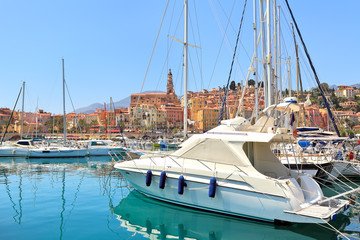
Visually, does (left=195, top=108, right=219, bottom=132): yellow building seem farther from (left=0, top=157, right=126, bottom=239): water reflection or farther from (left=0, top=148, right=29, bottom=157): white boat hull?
(left=0, top=157, right=126, bottom=239): water reflection

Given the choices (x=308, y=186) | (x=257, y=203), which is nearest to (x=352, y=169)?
(x=308, y=186)

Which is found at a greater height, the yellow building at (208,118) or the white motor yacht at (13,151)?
the yellow building at (208,118)

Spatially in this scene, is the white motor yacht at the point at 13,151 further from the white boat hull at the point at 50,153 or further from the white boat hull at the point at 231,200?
the white boat hull at the point at 231,200

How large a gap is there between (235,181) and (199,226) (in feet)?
5.41

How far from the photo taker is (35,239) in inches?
273

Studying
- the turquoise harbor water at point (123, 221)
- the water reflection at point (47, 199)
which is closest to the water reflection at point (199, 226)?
the turquoise harbor water at point (123, 221)

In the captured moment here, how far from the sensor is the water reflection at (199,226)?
729cm

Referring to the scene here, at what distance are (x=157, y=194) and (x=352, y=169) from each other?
1199 cm

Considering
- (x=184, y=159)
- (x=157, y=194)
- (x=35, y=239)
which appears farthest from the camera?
(x=157, y=194)

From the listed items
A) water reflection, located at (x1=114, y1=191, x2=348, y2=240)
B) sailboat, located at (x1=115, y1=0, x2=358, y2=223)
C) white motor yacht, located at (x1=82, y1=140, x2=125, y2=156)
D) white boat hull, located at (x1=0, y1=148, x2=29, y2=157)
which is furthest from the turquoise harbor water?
white boat hull, located at (x1=0, y1=148, x2=29, y2=157)

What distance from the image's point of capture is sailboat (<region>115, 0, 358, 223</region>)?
745 cm

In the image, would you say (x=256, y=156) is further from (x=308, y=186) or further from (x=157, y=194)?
(x=157, y=194)

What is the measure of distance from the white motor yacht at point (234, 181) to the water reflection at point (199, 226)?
0.28 metres

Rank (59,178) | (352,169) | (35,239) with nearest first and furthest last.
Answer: (35,239)
(352,169)
(59,178)
